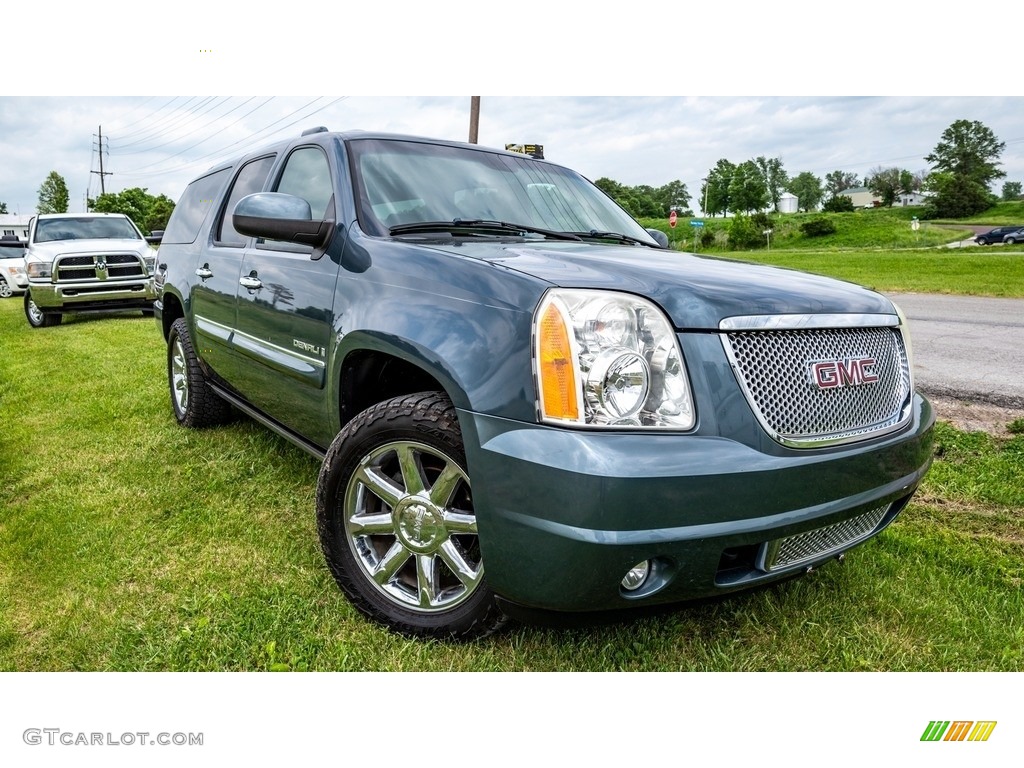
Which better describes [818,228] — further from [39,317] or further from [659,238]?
[659,238]

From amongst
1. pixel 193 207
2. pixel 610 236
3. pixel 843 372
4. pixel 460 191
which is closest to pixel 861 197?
pixel 193 207

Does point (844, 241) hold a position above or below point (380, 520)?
above

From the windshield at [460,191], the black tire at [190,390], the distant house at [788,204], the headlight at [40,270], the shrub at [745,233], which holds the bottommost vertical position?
the black tire at [190,390]

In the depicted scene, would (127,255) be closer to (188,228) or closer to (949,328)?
(188,228)

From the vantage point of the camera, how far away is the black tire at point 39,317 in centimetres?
1138

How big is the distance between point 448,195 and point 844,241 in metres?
33.7

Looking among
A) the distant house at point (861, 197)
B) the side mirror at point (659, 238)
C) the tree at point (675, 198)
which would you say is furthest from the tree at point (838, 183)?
the side mirror at point (659, 238)

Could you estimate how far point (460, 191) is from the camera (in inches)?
117

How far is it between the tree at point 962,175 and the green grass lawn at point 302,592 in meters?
13.8

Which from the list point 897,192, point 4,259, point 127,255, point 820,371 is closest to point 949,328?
point 820,371

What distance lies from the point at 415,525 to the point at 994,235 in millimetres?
37443

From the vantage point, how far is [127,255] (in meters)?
11.4

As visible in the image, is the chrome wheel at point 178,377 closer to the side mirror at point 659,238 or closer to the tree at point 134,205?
the side mirror at point 659,238

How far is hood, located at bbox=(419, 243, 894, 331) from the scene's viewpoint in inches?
75.2
